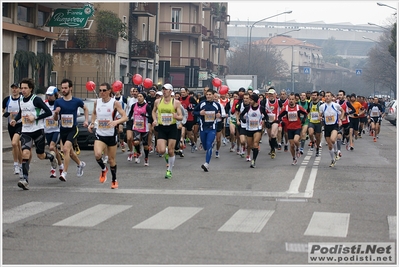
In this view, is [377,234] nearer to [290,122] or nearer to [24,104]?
[24,104]

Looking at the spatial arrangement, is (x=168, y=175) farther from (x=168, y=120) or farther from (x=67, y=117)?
(x=67, y=117)

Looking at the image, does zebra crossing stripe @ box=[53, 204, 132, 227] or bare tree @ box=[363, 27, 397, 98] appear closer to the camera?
zebra crossing stripe @ box=[53, 204, 132, 227]

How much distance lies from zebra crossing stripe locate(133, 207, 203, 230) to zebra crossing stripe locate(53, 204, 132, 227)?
23.3 inches

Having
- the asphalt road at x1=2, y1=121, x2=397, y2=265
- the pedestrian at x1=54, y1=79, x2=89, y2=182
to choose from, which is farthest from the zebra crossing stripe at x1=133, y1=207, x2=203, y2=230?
the pedestrian at x1=54, y1=79, x2=89, y2=182

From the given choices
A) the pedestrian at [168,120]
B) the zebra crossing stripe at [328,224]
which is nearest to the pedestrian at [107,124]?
the pedestrian at [168,120]

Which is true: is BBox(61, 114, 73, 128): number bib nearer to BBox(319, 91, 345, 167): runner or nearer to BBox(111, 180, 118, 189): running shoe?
BBox(111, 180, 118, 189): running shoe

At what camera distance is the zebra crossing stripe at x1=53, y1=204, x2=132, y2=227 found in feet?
32.8

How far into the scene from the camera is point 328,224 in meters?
9.95

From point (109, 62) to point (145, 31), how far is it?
9.55m

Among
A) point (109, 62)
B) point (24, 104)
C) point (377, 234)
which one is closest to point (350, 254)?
point (377, 234)

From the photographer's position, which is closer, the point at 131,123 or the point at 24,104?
the point at 24,104

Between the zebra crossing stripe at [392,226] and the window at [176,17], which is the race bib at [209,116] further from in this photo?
the window at [176,17]

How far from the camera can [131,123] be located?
64.0ft

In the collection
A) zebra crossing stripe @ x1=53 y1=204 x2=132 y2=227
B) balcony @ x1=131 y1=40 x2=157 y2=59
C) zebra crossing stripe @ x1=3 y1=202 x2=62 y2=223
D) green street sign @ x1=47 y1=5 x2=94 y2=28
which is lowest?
zebra crossing stripe @ x1=3 y1=202 x2=62 y2=223
